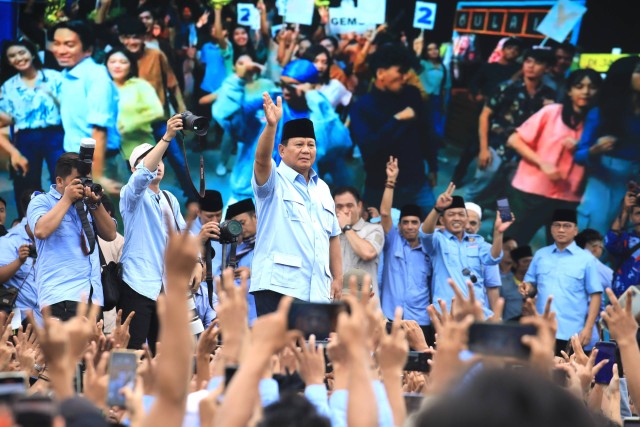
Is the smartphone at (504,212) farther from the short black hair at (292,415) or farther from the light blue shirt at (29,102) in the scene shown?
the short black hair at (292,415)

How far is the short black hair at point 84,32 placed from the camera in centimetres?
1026

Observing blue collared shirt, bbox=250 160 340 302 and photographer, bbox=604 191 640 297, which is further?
photographer, bbox=604 191 640 297

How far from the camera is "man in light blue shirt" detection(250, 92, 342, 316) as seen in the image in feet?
20.1

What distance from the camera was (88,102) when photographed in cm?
1030

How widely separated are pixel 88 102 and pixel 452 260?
3651 millimetres

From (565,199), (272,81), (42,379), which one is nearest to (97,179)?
(272,81)

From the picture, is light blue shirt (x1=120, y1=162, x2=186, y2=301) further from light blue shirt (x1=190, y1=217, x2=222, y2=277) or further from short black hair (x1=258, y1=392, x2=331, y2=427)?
short black hair (x1=258, y1=392, x2=331, y2=427)

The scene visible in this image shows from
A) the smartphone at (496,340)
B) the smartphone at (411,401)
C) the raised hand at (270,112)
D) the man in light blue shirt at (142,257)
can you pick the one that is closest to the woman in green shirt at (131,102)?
the man in light blue shirt at (142,257)

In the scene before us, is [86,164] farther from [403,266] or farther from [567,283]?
[567,283]

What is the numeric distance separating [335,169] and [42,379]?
5.51 m

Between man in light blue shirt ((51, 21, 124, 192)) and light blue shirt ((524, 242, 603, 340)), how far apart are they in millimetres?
3854

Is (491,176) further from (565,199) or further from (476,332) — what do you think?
(476,332)

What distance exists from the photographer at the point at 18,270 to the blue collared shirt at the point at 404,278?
273 centimetres

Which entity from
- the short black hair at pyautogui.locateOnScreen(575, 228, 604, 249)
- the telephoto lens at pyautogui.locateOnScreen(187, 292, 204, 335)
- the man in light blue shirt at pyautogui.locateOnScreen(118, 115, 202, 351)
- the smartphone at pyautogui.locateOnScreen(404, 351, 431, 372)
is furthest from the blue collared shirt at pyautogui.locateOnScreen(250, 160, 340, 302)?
the short black hair at pyautogui.locateOnScreen(575, 228, 604, 249)
